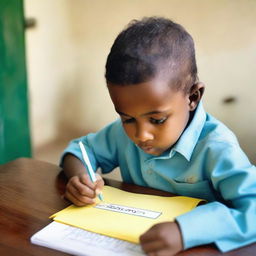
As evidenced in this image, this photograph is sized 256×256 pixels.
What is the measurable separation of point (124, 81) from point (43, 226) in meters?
0.31

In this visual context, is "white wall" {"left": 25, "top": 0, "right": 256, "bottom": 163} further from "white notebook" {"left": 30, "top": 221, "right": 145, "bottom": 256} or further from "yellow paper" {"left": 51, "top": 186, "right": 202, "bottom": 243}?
"white notebook" {"left": 30, "top": 221, "right": 145, "bottom": 256}

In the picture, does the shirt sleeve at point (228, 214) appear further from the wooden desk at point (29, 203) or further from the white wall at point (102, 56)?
the white wall at point (102, 56)

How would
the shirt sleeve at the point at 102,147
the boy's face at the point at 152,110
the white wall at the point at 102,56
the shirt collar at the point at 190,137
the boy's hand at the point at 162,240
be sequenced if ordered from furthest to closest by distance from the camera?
the white wall at the point at 102,56 < the shirt sleeve at the point at 102,147 < the shirt collar at the point at 190,137 < the boy's face at the point at 152,110 < the boy's hand at the point at 162,240

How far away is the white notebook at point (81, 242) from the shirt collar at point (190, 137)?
251 mm

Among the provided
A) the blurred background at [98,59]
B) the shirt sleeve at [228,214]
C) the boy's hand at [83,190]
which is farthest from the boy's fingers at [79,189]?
the blurred background at [98,59]

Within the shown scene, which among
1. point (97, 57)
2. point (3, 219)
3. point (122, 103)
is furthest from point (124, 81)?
point (97, 57)

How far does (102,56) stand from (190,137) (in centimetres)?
95

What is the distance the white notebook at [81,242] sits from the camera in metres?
0.66

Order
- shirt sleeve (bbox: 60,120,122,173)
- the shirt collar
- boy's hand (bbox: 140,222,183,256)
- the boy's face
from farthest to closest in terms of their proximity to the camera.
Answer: shirt sleeve (bbox: 60,120,122,173), the shirt collar, the boy's face, boy's hand (bbox: 140,222,183,256)

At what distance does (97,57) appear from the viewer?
1753 millimetres

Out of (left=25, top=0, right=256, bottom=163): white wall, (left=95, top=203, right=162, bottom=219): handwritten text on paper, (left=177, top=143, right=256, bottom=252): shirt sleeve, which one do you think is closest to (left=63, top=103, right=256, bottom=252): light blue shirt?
(left=177, top=143, right=256, bottom=252): shirt sleeve

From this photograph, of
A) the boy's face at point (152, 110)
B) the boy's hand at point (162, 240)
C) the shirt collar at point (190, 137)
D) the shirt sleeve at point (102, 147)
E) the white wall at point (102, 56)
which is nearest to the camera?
the boy's hand at point (162, 240)

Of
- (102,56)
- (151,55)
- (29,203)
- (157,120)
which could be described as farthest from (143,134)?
(102,56)

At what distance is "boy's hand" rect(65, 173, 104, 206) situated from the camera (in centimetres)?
84
